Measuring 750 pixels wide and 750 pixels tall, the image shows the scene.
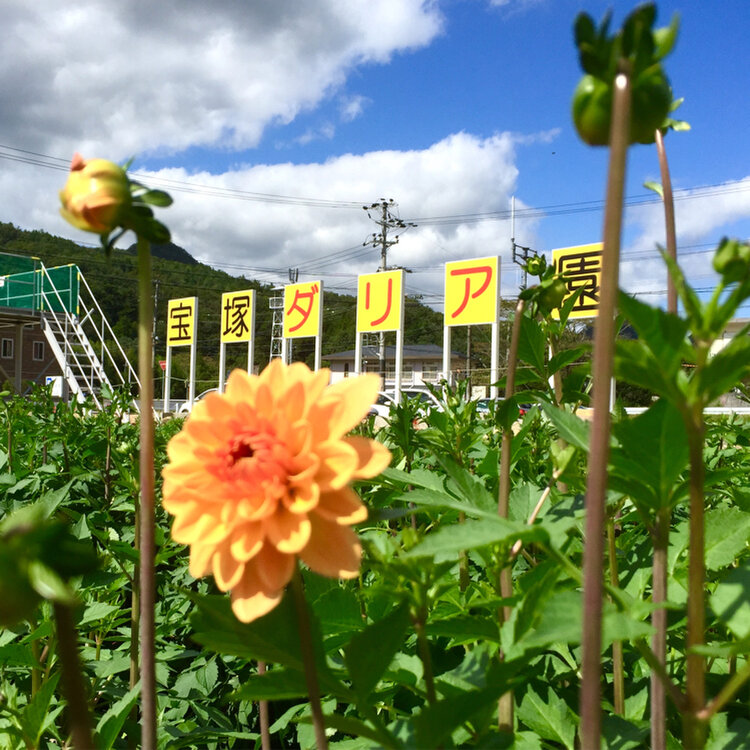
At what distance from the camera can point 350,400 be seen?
54cm

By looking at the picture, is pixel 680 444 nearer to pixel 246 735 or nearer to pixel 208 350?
pixel 246 735

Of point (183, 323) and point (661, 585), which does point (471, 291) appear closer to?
point (183, 323)

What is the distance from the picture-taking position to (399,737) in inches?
22.9

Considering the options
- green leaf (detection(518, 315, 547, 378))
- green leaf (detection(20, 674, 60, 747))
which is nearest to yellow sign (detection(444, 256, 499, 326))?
green leaf (detection(518, 315, 547, 378))

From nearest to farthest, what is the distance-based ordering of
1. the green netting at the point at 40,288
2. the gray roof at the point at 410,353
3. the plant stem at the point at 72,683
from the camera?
the plant stem at the point at 72,683 → the green netting at the point at 40,288 → the gray roof at the point at 410,353

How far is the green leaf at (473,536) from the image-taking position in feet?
1.54

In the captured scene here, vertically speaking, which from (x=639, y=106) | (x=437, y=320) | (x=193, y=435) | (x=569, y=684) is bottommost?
(x=569, y=684)

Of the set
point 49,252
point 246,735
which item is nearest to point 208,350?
point 49,252

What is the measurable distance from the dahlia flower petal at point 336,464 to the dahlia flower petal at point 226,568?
86 mm

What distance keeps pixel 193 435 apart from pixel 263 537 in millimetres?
105

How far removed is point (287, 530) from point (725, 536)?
57cm

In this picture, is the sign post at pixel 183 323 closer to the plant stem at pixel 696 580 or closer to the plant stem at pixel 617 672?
→ the plant stem at pixel 617 672

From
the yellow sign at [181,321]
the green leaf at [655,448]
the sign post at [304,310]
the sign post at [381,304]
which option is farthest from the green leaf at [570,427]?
the yellow sign at [181,321]

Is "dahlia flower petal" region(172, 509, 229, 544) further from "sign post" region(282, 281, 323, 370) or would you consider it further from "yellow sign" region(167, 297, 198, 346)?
"yellow sign" region(167, 297, 198, 346)
